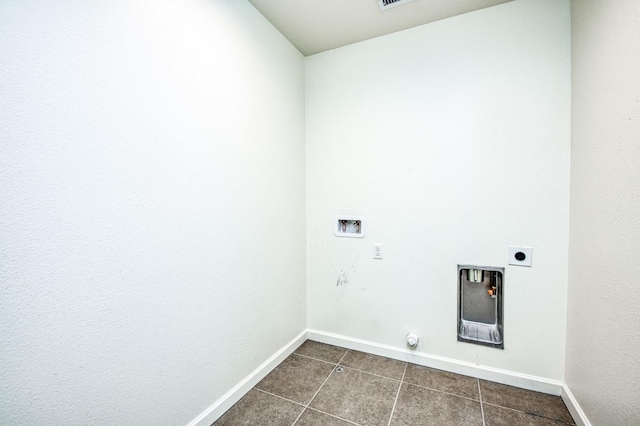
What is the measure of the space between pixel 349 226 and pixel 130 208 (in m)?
1.52

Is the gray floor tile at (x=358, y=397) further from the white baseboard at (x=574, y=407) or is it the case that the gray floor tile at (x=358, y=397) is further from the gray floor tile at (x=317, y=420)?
the white baseboard at (x=574, y=407)

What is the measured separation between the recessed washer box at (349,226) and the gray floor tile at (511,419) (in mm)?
1296

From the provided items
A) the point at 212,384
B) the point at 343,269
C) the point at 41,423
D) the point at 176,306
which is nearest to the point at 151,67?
the point at 176,306

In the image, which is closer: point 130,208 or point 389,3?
point 130,208

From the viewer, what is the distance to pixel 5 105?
77 centimetres

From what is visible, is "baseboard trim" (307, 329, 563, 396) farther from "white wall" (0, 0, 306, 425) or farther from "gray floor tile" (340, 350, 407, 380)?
"white wall" (0, 0, 306, 425)

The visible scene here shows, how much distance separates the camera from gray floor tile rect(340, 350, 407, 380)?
1851 millimetres

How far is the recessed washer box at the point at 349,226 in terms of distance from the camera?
2113 mm

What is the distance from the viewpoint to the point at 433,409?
1506 millimetres

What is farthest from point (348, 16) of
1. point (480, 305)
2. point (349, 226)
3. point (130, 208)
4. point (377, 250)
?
point (480, 305)

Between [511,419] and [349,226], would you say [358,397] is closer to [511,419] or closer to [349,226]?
[511,419]

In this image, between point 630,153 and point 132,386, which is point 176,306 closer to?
point 132,386

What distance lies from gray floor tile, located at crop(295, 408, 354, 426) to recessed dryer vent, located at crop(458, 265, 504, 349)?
39.8 inches

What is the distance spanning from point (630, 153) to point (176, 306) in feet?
6.79
